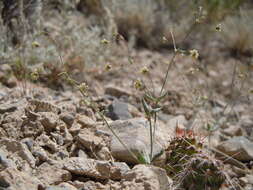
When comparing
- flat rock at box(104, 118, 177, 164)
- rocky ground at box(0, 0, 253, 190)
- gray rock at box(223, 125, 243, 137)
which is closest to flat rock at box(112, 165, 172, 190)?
rocky ground at box(0, 0, 253, 190)

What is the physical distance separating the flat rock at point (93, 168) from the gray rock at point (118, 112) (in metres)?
0.84

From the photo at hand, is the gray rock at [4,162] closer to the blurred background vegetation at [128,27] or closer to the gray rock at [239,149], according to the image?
the gray rock at [239,149]

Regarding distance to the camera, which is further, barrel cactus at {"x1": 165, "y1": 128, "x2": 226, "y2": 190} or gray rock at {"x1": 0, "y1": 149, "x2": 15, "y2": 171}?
barrel cactus at {"x1": 165, "y1": 128, "x2": 226, "y2": 190}

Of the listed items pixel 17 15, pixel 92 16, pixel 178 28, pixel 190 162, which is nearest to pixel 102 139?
pixel 190 162

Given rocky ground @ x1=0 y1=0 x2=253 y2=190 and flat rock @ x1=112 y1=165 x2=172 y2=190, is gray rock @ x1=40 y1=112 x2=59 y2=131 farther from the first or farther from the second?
flat rock @ x1=112 y1=165 x2=172 y2=190

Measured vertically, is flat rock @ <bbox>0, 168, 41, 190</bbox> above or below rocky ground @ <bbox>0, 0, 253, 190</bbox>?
above

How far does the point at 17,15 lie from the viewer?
378 centimetres

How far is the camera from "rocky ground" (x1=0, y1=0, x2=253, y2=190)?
2.01 meters

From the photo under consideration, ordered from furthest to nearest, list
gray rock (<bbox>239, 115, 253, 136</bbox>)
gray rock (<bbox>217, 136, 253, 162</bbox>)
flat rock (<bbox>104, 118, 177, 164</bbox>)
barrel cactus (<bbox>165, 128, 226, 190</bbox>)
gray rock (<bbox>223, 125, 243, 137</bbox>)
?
gray rock (<bbox>239, 115, 253, 136</bbox>) → gray rock (<bbox>223, 125, 243, 137</bbox>) → gray rock (<bbox>217, 136, 253, 162</bbox>) → flat rock (<bbox>104, 118, 177, 164</bbox>) → barrel cactus (<bbox>165, 128, 226, 190</bbox>)

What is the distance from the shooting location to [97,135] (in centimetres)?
254

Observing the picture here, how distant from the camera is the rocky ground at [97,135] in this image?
201 cm

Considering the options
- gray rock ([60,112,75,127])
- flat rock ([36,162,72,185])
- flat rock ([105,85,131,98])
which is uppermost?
gray rock ([60,112,75,127])

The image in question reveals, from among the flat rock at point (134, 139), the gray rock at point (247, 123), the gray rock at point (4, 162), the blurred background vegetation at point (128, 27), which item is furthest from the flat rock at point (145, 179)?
the blurred background vegetation at point (128, 27)

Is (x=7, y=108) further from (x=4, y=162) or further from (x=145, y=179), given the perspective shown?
(x=145, y=179)
